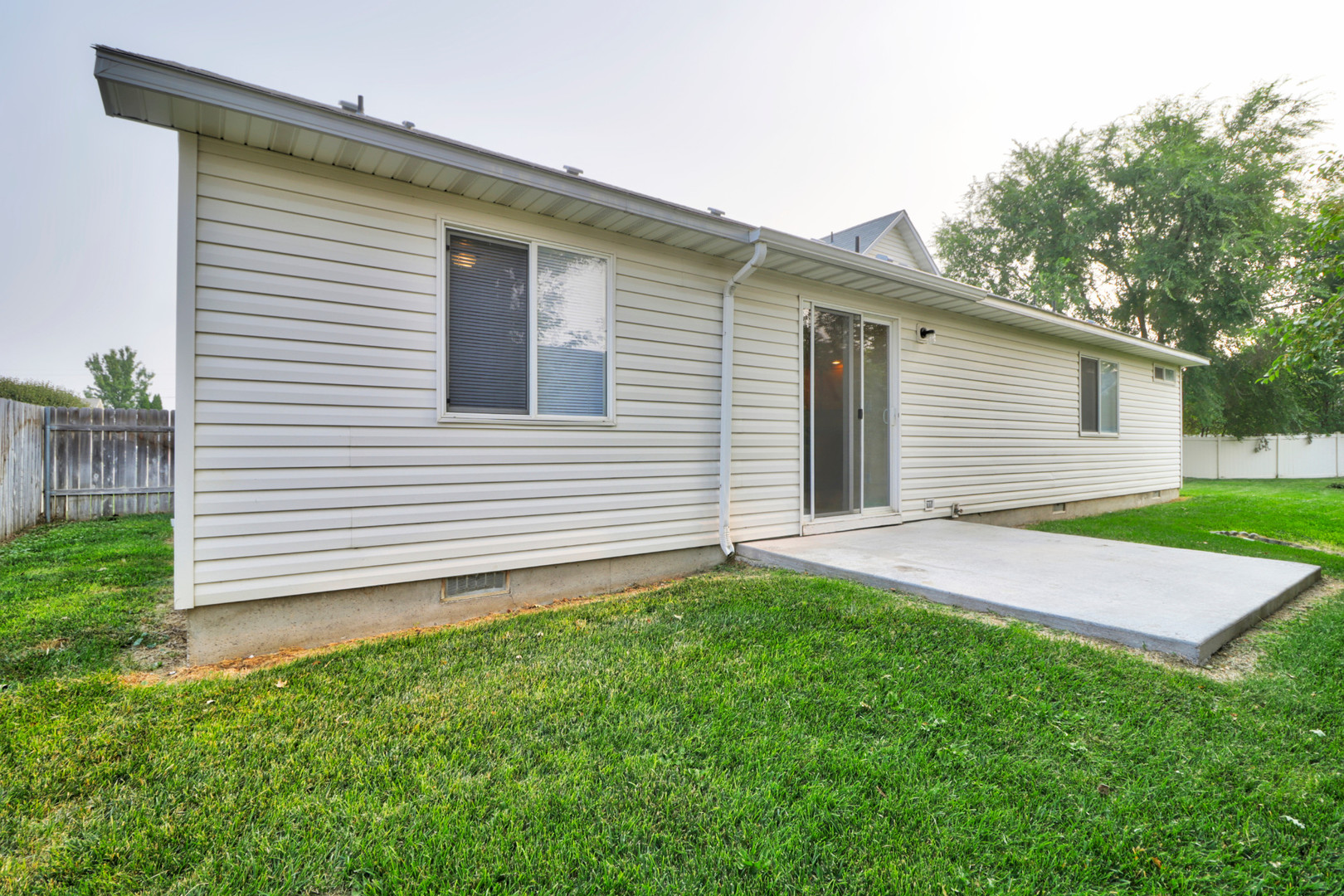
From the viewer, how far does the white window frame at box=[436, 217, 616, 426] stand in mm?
3473

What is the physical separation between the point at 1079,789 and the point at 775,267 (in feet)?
13.4

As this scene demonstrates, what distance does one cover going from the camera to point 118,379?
3369 cm

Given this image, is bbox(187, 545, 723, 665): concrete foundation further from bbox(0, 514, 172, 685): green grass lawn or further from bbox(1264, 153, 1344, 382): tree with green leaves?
bbox(1264, 153, 1344, 382): tree with green leaves

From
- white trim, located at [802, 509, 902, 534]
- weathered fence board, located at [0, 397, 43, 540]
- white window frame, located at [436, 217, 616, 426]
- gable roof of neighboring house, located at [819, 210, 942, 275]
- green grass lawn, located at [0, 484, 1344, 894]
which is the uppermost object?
gable roof of neighboring house, located at [819, 210, 942, 275]

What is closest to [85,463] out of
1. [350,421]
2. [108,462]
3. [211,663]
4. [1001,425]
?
[108,462]

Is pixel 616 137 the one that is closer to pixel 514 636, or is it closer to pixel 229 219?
pixel 229 219

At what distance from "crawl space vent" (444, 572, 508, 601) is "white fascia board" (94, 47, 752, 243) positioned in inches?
94.6

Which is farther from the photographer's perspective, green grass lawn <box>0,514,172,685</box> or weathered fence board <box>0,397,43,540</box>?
weathered fence board <box>0,397,43,540</box>

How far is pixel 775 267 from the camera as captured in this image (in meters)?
Result: 4.89

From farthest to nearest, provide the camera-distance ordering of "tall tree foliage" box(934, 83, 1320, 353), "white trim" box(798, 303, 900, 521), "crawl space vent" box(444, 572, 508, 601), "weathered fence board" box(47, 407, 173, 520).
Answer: "tall tree foliage" box(934, 83, 1320, 353) < "weathered fence board" box(47, 407, 173, 520) < "white trim" box(798, 303, 900, 521) < "crawl space vent" box(444, 572, 508, 601)

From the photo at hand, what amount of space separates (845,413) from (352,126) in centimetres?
450

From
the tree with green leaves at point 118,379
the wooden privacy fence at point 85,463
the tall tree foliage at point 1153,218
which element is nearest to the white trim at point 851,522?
the wooden privacy fence at point 85,463

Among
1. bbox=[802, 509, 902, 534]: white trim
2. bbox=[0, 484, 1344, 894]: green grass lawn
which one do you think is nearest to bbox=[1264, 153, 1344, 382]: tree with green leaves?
bbox=[0, 484, 1344, 894]: green grass lawn

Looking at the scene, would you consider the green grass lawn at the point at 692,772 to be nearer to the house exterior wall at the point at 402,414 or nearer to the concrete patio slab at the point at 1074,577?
the concrete patio slab at the point at 1074,577
